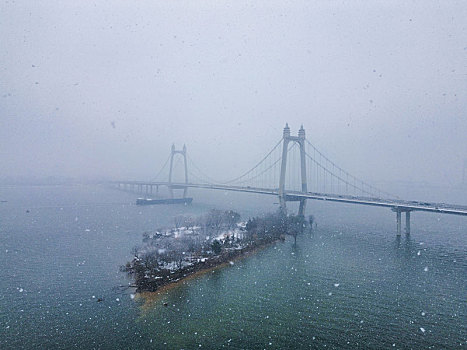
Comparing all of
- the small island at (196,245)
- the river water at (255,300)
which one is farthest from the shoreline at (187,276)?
the river water at (255,300)

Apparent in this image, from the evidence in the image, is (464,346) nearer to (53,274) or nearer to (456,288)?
(456,288)

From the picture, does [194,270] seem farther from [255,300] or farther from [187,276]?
[255,300]

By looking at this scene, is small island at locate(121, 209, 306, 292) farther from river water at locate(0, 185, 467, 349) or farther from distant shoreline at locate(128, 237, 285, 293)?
river water at locate(0, 185, 467, 349)

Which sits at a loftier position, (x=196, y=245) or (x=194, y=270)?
(x=196, y=245)

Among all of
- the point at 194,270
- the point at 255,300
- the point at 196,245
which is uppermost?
the point at 196,245

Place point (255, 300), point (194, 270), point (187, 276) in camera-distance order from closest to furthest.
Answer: point (255, 300)
point (187, 276)
point (194, 270)

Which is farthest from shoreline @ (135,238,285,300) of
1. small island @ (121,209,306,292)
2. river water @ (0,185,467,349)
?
river water @ (0,185,467,349)

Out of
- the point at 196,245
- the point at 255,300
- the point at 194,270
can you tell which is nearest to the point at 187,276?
the point at 194,270
